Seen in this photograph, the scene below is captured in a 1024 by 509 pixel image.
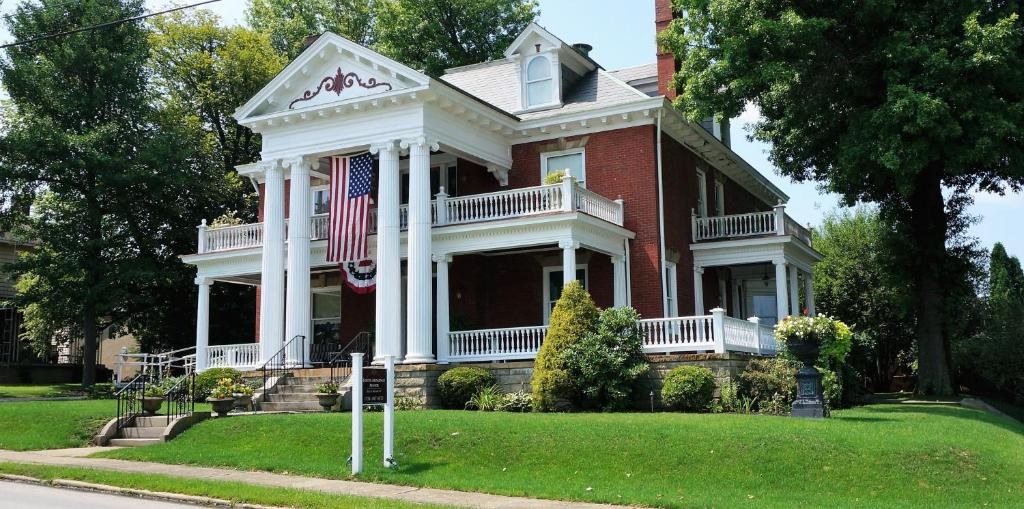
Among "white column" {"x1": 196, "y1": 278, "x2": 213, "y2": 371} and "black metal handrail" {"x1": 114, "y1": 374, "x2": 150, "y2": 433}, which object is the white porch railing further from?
"white column" {"x1": 196, "y1": 278, "x2": 213, "y2": 371}

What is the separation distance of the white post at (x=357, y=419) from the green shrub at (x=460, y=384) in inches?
304

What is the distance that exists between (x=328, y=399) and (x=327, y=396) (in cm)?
10

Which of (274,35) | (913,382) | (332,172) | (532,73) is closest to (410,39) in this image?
(274,35)

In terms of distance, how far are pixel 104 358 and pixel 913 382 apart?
4581cm

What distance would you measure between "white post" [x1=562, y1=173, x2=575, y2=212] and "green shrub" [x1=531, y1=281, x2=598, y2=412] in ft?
7.95

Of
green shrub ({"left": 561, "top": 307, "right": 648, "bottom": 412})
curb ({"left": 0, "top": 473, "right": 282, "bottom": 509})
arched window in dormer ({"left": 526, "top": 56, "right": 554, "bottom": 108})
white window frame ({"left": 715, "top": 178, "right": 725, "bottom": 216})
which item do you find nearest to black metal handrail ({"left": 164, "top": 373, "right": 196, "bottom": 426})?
curb ({"left": 0, "top": 473, "right": 282, "bottom": 509})

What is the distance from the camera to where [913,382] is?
41562 millimetres

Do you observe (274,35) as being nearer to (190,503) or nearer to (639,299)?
(639,299)

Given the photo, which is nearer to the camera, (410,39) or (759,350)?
(759,350)

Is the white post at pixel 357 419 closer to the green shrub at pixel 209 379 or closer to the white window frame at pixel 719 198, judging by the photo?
the green shrub at pixel 209 379

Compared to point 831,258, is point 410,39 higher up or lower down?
higher up

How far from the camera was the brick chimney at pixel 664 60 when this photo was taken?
2931 cm

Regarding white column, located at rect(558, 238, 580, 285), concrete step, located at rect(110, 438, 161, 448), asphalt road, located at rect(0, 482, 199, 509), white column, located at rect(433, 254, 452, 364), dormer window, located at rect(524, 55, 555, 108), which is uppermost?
dormer window, located at rect(524, 55, 555, 108)

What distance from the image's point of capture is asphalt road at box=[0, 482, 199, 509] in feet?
41.4
